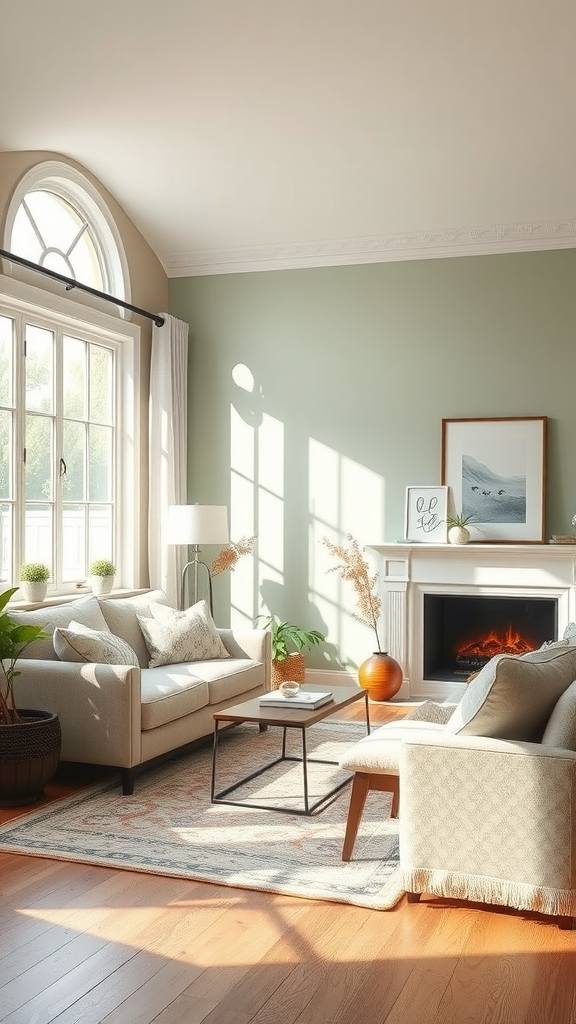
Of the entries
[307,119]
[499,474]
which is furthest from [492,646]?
[307,119]

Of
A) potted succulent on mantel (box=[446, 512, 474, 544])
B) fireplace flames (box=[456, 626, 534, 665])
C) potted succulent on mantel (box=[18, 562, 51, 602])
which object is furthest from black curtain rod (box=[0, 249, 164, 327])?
fireplace flames (box=[456, 626, 534, 665])

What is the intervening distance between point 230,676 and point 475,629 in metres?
2.41

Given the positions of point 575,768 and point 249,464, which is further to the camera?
point 249,464

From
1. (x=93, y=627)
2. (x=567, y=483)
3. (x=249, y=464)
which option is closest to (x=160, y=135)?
(x=249, y=464)

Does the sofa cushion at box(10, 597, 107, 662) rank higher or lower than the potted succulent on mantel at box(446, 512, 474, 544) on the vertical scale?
lower

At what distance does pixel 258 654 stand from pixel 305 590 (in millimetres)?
1281

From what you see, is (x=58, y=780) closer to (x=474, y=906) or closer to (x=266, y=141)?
(x=474, y=906)

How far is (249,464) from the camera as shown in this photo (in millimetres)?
7742

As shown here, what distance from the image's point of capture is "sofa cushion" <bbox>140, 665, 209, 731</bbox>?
4.89m

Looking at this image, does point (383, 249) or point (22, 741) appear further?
point (383, 249)

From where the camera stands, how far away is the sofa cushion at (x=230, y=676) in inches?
222

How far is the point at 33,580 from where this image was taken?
5.83 meters

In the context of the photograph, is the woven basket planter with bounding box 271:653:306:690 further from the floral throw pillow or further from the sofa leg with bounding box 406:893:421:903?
the sofa leg with bounding box 406:893:421:903

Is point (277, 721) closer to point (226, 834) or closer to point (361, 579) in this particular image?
point (226, 834)
